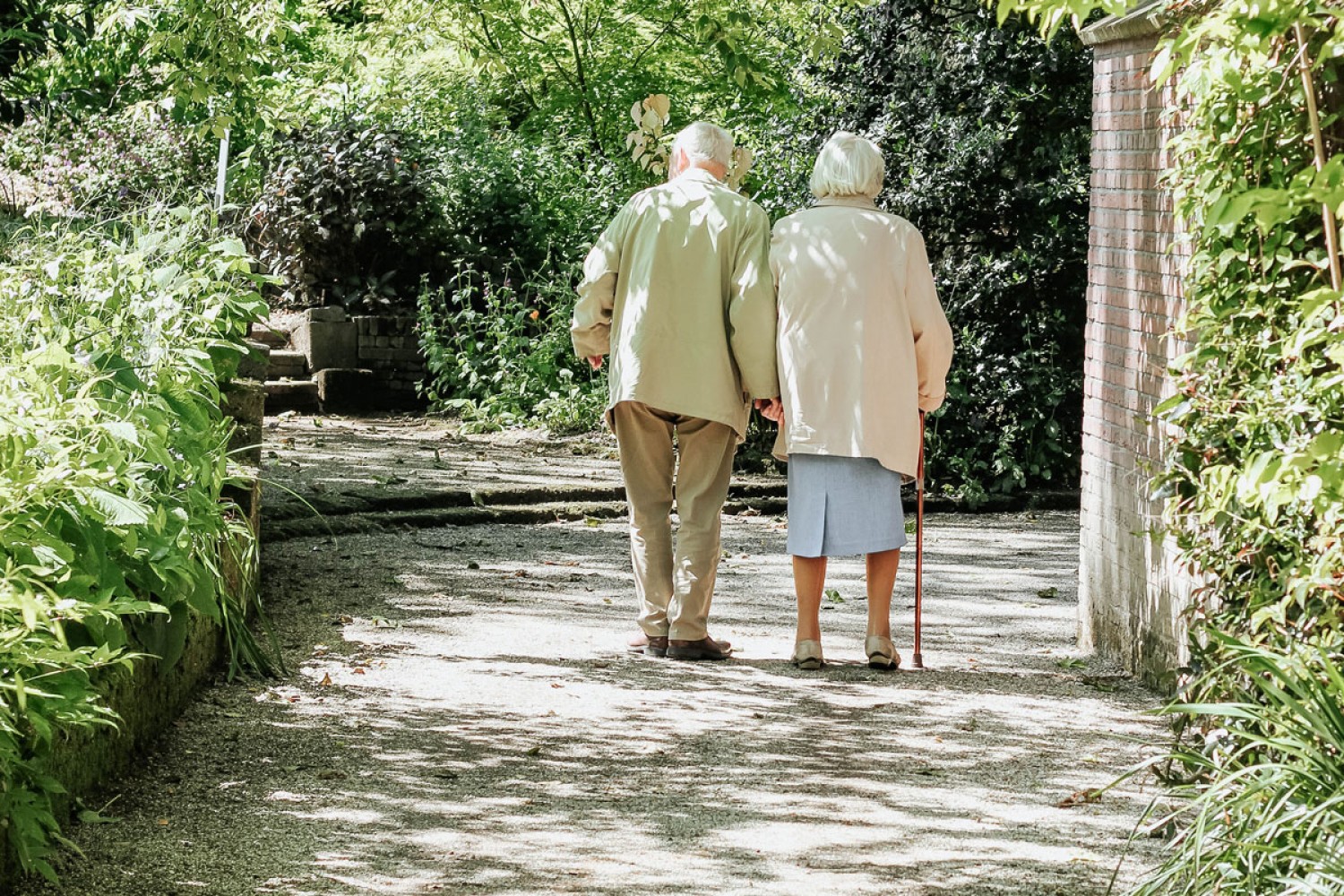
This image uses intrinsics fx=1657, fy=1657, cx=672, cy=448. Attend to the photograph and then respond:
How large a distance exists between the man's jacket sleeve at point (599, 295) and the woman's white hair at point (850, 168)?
81 cm

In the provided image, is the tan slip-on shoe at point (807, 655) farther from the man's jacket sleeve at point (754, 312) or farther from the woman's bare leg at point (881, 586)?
the man's jacket sleeve at point (754, 312)

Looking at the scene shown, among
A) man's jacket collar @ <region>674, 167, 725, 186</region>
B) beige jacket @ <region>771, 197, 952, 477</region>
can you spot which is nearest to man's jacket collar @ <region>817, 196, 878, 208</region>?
beige jacket @ <region>771, 197, 952, 477</region>

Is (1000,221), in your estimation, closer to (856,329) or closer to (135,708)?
(856,329)

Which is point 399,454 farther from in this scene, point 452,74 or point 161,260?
point 452,74

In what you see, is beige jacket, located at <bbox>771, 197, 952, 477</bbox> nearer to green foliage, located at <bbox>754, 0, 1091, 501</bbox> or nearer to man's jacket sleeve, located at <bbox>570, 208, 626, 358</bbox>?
man's jacket sleeve, located at <bbox>570, 208, 626, 358</bbox>

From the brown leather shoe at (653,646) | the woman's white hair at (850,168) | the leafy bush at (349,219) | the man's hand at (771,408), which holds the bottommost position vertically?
the brown leather shoe at (653,646)

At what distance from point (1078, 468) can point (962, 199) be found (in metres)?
1.95

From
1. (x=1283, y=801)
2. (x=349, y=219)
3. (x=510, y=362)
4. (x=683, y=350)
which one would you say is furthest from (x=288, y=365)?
(x=1283, y=801)

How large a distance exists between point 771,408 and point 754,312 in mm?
399

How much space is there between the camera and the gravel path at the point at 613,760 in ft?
13.2

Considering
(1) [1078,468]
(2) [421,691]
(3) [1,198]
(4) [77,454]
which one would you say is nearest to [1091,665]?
(2) [421,691]

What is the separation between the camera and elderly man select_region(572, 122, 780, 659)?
628cm

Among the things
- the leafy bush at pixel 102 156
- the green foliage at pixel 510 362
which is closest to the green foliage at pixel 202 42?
the green foliage at pixel 510 362

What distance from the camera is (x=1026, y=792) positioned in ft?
15.5
